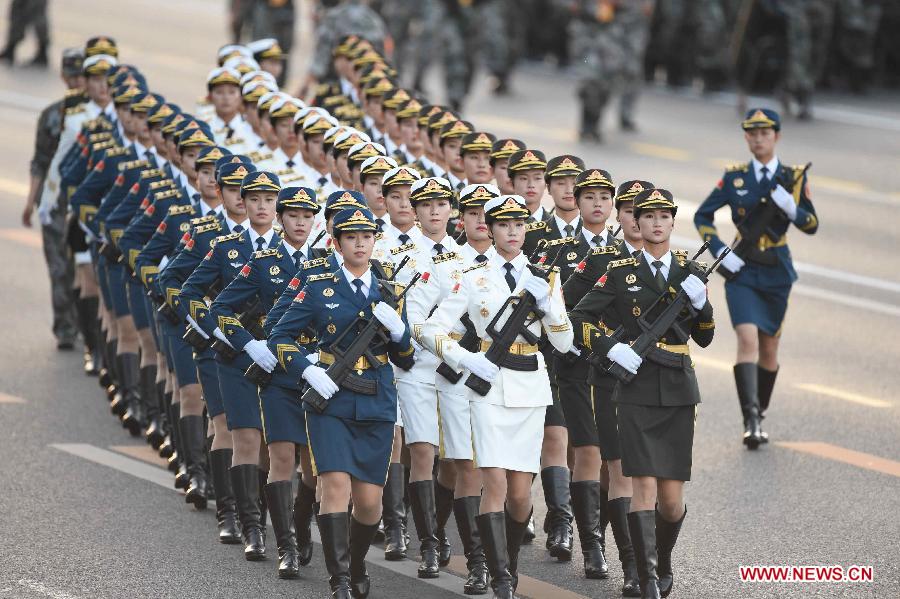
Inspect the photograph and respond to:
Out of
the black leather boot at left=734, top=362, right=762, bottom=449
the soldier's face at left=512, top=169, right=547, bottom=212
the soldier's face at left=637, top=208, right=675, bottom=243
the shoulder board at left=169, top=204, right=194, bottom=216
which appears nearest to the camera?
the soldier's face at left=637, top=208, right=675, bottom=243

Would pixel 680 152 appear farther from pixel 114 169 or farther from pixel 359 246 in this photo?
pixel 359 246

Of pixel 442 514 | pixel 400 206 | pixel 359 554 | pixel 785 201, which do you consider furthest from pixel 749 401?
pixel 359 554

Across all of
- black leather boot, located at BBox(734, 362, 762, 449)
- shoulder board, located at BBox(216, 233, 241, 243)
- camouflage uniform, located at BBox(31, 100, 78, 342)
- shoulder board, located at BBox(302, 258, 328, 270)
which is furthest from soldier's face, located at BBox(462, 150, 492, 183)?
camouflage uniform, located at BBox(31, 100, 78, 342)

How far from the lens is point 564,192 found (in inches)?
507

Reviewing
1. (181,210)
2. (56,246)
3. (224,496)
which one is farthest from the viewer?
(56,246)

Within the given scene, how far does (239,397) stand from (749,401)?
14.5 feet

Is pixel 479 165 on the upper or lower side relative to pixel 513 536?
upper

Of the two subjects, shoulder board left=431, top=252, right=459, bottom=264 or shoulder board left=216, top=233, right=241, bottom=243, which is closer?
shoulder board left=431, top=252, right=459, bottom=264

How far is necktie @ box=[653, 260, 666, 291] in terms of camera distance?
36.9ft

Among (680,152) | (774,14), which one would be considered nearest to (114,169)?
(680,152)

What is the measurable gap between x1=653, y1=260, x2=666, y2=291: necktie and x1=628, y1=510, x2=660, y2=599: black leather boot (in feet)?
4.11

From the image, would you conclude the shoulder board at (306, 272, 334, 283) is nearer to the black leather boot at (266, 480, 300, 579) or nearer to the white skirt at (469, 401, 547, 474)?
the white skirt at (469, 401, 547, 474)

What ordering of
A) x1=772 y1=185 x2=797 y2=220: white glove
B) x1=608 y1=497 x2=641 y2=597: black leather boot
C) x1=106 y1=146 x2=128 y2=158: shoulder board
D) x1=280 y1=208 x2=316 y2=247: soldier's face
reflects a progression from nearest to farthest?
x1=608 y1=497 x2=641 y2=597: black leather boot, x1=280 y1=208 x2=316 y2=247: soldier's face, x1=772 y1=185 x2=797 y2=220: white glove, x1=106 y1=146 x2=128 y2=158: shoulder board

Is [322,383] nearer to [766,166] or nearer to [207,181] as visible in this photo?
[207,181]
